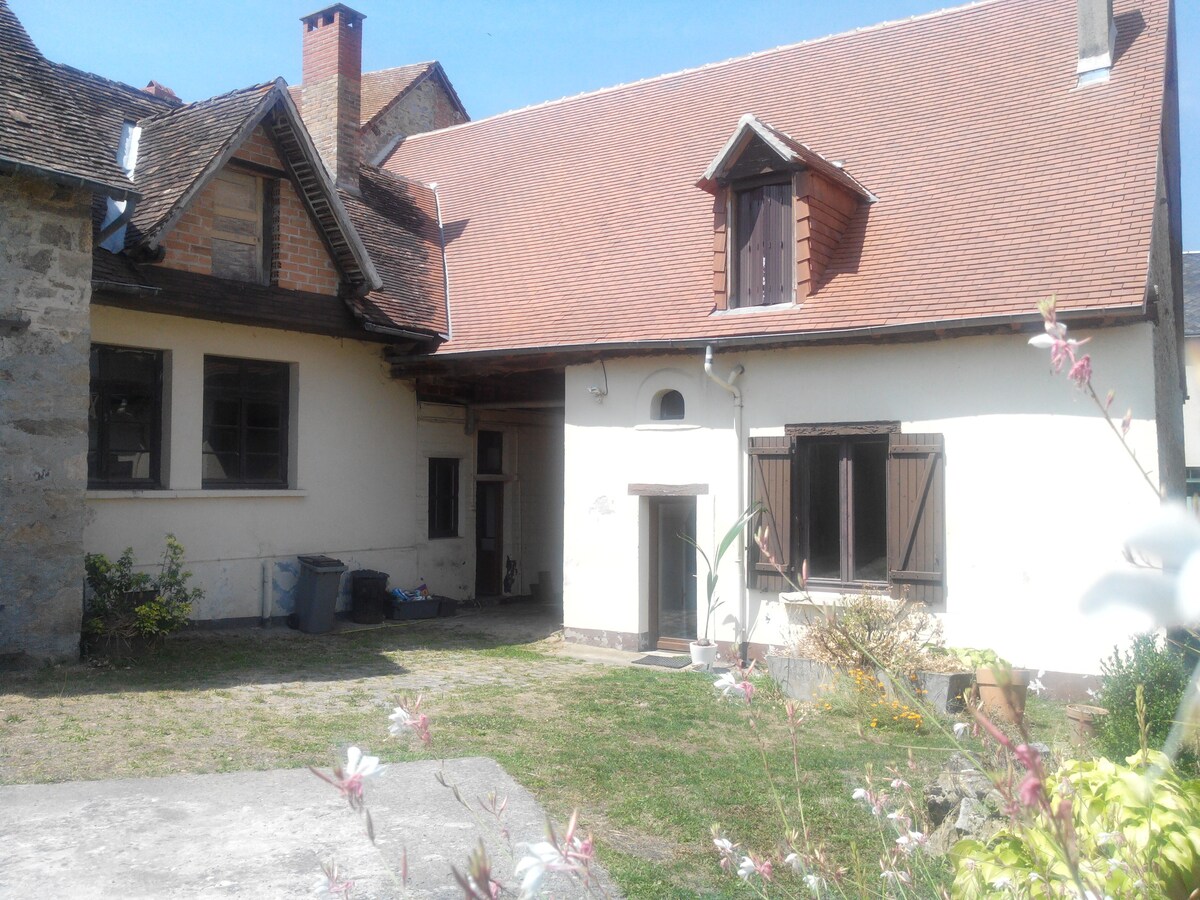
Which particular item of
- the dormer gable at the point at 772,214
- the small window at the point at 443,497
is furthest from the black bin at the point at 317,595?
the dormer gable at the point at 772,214

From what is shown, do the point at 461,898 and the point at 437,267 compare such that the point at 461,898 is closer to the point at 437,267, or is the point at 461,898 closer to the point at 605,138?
the point at 437,267

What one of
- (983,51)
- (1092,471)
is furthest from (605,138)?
(1092,471)

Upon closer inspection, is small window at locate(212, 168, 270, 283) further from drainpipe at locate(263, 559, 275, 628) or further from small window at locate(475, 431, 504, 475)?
small window at locate(475, 431, 504, 475)

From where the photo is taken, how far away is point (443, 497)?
52.6 ft

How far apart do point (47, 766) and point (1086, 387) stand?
23.3 ft

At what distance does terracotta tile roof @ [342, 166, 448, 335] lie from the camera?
14.3 meters

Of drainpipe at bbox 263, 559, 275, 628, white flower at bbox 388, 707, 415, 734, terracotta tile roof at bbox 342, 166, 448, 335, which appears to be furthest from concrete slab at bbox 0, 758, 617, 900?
terracotta tile roof at bbox 342, 166, 448, 335

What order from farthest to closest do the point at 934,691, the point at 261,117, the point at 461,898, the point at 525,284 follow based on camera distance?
the point at 525,284 < the point at 261,117 < the point at 934,691 < the point at 461,898

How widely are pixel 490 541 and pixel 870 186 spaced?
8.33m

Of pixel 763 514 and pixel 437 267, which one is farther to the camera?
pixel 437 267

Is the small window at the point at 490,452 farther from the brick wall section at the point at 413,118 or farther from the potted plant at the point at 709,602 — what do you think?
the brick wall section at the point at 413,118

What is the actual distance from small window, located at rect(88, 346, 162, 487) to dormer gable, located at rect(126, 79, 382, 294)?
4.29ft

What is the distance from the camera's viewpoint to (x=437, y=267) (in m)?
16.1

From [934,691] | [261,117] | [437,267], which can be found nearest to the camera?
[934,691]
